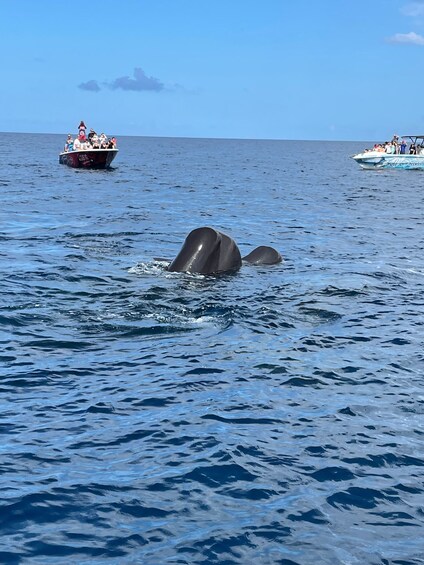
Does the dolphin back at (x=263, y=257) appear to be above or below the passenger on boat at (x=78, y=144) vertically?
below

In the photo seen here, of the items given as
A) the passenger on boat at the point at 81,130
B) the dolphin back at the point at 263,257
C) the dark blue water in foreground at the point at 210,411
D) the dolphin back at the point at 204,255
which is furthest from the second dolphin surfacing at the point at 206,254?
the passenger on boat at the point at 81,130

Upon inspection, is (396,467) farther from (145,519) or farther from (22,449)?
(22,449)

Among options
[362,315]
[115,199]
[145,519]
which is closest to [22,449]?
[145,519]

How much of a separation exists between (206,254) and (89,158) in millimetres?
42969

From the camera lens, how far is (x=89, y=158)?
58.5 metres

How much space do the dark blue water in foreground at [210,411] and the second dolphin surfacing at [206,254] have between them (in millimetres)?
400

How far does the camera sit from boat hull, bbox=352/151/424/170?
69.4m

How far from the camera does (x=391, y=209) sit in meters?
37.4

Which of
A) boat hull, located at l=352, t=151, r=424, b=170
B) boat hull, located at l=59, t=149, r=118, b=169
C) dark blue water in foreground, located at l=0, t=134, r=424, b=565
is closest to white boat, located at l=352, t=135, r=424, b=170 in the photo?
boat hull, located at l=352, t=151, r=424, b=170

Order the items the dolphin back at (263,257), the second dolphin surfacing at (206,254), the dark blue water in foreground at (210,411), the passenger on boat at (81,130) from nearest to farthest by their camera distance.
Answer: the dark blue water in foreground at (210,411) → the second dolphin surfacing at (206,254) → the dolphin back at (263,257) → the passenger on boat at (81,130)

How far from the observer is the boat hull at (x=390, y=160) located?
69.4 meters

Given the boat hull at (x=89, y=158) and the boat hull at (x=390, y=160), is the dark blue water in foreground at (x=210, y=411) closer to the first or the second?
the boat hull at (x=89, y=158)

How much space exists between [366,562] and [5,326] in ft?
25.7

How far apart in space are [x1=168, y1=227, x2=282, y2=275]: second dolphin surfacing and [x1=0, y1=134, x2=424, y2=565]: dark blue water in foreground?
40 cm
